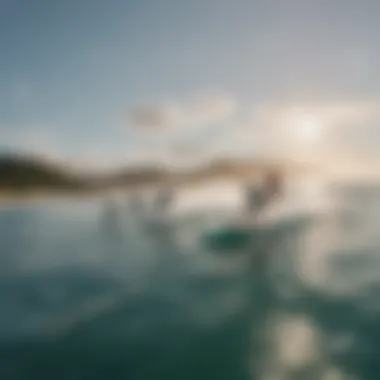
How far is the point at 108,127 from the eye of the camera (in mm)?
1936

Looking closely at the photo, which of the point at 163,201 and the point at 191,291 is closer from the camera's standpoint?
the point at 191,291

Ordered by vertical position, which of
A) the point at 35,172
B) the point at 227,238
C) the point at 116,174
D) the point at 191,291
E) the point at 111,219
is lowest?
the point at 191,291

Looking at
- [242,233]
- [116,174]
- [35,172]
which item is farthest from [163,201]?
[35,172]

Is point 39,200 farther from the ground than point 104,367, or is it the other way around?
point 39,200

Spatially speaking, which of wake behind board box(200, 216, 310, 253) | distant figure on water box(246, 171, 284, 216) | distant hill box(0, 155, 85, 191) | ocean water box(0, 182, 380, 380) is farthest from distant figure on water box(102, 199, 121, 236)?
distant figure on water box(246, 171, 284, 216)

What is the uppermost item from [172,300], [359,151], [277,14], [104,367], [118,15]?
[118,15]

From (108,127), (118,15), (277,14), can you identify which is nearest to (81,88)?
(108,127)

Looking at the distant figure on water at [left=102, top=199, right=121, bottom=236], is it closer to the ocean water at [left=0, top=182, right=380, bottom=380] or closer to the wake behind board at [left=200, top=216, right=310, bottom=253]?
the ocean water at [left=0, top=182, right=380, bottom=380]

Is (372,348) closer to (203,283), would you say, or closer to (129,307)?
(203,283)

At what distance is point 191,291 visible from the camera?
1.85 metres

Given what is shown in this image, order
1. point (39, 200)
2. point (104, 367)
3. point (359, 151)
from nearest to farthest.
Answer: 1. point (104, 367)
2. point (359, 151)
3. point (39, 200)

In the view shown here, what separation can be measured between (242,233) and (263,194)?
0.56ft

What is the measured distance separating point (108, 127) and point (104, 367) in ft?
2.83

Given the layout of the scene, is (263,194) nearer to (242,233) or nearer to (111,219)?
(242,233)
